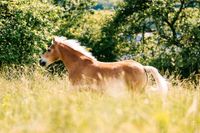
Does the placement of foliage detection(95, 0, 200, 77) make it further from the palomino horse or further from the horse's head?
the palomino horse

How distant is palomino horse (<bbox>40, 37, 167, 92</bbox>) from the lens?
11.1 metres

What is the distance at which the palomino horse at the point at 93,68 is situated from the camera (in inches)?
436

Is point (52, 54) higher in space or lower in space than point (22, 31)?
higher

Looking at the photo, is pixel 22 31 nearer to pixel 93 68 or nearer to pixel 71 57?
pixel 71 57

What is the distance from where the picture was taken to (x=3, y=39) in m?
22.7

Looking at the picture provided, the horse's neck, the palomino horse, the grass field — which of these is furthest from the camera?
the horse's neck

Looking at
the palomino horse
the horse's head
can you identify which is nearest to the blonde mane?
the palomino horse

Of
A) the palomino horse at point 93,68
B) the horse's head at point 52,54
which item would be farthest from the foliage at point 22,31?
the palomino horse at point 93,68

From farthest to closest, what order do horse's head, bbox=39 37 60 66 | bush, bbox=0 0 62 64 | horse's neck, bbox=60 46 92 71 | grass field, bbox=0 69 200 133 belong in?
bush, bbox=0 0 62 64 < horse's head, bbox=39 37 60 66 < horse's neck, bbox=60 46 92 71 < grass field, bbox=0 69 200 133

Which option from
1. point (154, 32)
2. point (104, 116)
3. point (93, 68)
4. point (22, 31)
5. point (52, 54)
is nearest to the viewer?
point (104, 116)

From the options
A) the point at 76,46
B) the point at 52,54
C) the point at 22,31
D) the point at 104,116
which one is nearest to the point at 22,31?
the point at 22,31

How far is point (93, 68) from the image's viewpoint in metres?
11.8

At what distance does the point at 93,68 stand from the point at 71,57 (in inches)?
43.8

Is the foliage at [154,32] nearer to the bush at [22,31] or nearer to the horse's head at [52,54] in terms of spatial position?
the bush at [22,31]
